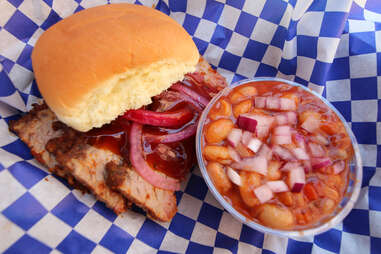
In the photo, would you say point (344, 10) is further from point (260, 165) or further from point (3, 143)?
point (3, 143)

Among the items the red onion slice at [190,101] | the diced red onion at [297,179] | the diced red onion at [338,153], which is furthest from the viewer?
the red onion slice at [190,101]

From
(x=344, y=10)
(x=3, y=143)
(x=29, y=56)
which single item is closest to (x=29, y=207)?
(x=3, y=143)

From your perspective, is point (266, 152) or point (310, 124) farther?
point (310, 124)

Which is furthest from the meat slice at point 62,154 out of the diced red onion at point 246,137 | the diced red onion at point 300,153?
the diced red onion at point 300,153

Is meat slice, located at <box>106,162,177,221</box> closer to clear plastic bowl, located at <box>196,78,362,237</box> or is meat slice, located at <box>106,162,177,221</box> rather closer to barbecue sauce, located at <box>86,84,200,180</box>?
barbecue sauce, located at <box>86,84,200,180</box>

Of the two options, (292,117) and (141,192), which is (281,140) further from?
(141,192)

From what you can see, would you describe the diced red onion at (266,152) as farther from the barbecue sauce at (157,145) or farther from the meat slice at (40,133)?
the meat slice at (40,133)

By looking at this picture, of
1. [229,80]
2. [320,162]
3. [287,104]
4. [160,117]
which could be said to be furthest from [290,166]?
[229,80]
